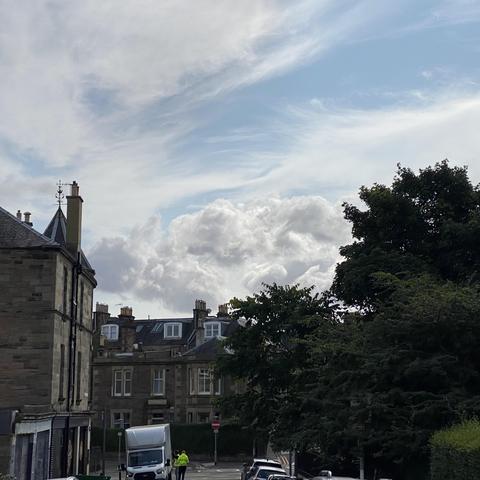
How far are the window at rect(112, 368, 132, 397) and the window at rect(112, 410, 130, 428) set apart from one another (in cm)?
148

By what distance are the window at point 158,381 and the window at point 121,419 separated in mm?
3011

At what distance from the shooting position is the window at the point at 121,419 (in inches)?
2603

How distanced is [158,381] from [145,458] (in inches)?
1036

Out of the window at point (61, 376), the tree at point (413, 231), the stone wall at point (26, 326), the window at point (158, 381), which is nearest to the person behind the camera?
the tree at point (413, 231)

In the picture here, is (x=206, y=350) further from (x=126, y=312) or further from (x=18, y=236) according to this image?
(x=18, y=236)

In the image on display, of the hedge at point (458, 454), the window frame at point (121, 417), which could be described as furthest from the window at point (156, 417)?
the hedge at point (458, 454)

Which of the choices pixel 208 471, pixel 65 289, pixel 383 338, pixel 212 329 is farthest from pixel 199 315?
pixel 383 338

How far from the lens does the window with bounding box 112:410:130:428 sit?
217 ft

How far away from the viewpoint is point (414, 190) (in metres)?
35.9

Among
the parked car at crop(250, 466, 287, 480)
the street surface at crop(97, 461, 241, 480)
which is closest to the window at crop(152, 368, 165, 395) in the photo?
the street surface at crop(97, 461, 241, 480)

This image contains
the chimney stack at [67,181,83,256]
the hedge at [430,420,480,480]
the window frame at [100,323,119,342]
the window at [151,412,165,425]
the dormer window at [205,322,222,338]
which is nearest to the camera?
the hedge at [430,420,480,480]

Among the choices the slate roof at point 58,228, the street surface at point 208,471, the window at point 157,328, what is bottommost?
the street surface at point 208,471

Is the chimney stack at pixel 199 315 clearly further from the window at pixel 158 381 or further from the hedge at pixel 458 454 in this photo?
the hedge at pixel 458 454

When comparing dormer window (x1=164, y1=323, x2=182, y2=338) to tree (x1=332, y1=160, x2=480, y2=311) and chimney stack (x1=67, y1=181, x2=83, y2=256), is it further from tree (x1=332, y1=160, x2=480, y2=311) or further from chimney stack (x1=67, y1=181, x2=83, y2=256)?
tree (x1=332, y1=160, x2=480, y2=311)
